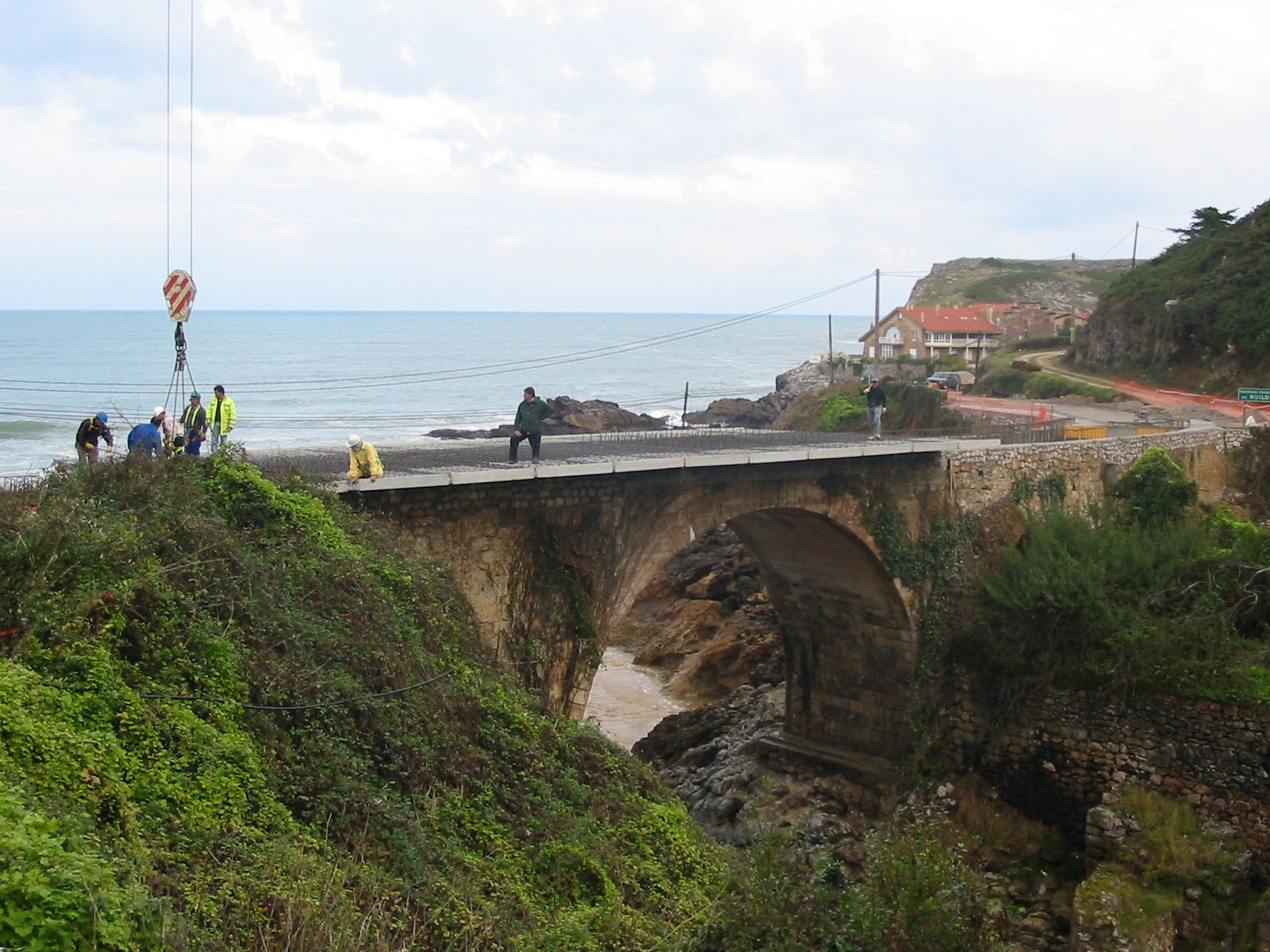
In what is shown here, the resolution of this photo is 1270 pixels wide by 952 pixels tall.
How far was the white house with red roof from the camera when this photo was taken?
2434 inches

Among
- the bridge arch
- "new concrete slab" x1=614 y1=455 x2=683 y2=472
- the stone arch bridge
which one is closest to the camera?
the stone arch bridge

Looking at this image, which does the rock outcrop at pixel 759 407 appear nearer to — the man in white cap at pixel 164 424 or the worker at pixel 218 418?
the worker at pixel 218 418

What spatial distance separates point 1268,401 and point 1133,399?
16.1ft

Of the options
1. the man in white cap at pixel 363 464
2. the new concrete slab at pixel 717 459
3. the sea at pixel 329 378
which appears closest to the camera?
the man in white cap at pixel 363 464

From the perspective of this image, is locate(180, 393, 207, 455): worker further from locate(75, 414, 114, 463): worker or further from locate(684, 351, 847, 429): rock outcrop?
locate(684, 351, 847, 429): rock outcrop

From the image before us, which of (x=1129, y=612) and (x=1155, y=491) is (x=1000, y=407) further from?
(x=1129, y=612)

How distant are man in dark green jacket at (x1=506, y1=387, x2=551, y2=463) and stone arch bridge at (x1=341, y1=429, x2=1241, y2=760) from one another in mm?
497

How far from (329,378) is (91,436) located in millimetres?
65219

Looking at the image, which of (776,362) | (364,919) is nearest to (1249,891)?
(364,919)

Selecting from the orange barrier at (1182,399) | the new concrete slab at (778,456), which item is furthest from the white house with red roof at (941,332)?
the new concrete slab at (778,456)

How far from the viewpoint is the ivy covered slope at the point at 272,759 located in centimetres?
607

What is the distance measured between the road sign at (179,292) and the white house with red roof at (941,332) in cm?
5037

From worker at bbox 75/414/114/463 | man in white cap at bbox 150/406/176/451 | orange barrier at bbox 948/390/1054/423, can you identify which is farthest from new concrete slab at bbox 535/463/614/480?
orange barrier at bbox 948/390/1054/423

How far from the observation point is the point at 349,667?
903 centimetres
